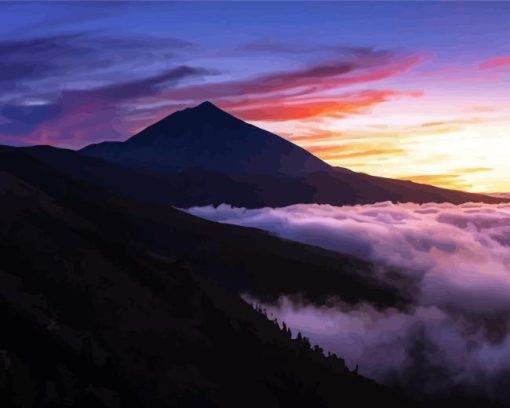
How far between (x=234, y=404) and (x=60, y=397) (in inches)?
1500

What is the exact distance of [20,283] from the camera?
432 feet

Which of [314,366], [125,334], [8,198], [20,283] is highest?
[8,198]

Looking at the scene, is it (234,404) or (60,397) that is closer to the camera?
(60,397)

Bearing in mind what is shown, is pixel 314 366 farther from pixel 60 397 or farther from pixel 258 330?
pixel 60 397

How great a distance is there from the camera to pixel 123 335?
13088 cm

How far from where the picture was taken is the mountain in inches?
4218

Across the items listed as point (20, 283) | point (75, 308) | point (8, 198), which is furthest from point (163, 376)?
point (8, 198)

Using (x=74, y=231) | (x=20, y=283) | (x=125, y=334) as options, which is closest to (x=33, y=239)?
(x=74, y=231)

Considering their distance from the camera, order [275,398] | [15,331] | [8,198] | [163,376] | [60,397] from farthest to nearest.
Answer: [8,198] → [275,398] → [163,376] → [15,331] → [60,397]

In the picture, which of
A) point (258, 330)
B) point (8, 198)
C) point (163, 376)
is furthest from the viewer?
point (8, 198)

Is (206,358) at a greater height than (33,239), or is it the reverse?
(33,239)

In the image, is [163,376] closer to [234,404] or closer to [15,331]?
[234,404]

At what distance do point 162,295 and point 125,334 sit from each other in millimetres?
29954

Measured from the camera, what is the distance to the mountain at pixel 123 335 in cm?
10712
